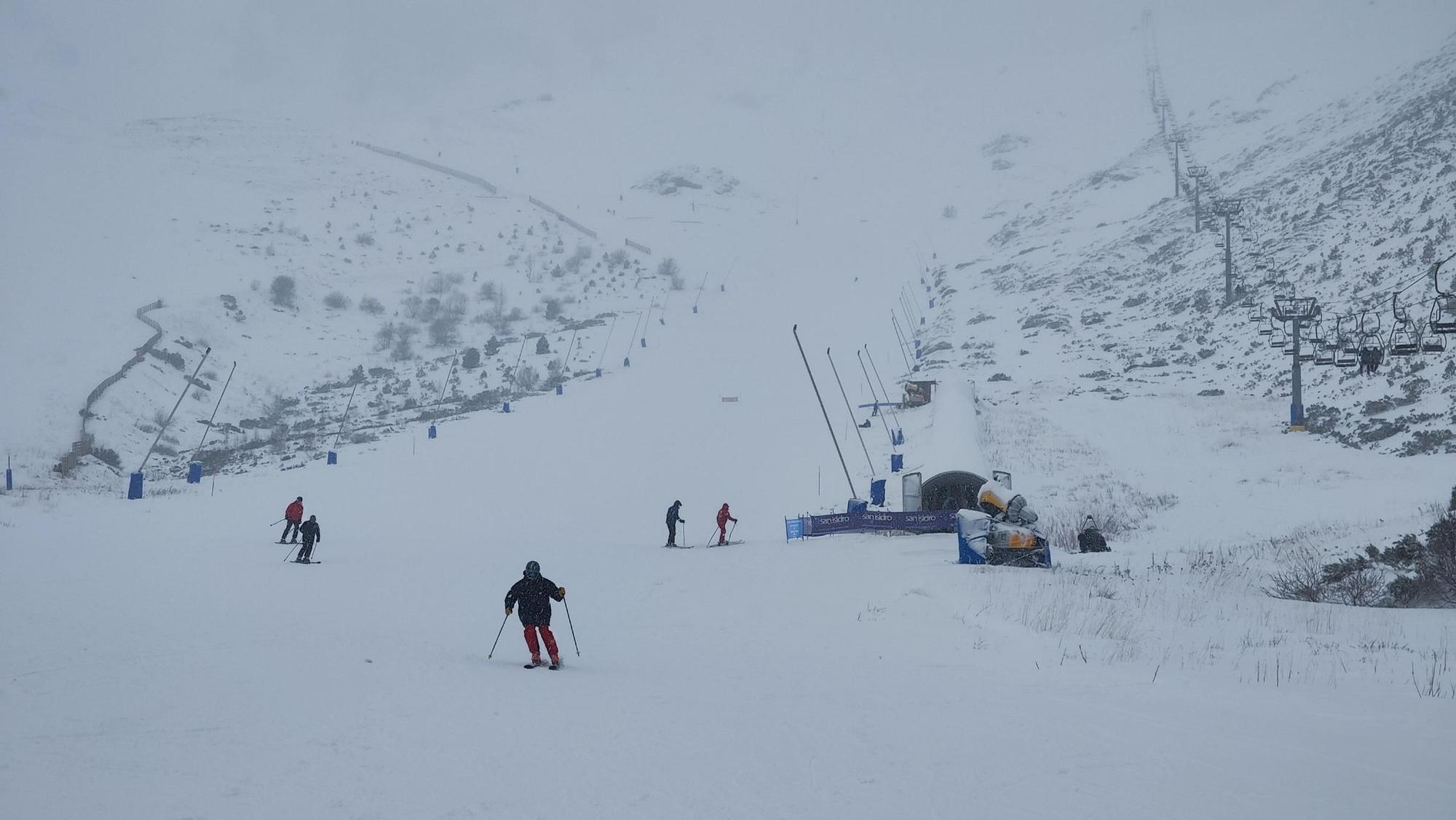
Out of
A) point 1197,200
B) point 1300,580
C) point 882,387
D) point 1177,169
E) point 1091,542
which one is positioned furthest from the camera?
point 1177,169

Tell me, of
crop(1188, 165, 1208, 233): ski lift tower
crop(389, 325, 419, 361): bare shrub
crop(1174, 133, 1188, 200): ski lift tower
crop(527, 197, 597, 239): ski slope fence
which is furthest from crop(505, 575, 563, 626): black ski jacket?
crop(527, 197, 597, 239): ski slope fence

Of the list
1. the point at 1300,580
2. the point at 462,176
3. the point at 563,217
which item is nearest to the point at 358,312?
the point at 563,217

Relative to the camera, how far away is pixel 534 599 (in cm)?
1202

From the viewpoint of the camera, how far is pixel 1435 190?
5425 cm

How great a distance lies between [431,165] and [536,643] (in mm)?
119261

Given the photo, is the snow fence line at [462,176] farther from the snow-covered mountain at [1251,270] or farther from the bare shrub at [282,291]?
the snow-covered mountain at [1251,270]

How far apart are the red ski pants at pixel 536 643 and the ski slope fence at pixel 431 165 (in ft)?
361

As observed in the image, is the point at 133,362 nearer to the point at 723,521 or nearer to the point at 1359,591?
the point at 723,521

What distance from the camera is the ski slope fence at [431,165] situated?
381 feet

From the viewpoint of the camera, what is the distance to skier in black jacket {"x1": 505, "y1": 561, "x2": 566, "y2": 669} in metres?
11.8

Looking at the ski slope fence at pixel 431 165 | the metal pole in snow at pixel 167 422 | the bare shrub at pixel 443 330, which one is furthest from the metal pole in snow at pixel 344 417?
the ski slope fence at pixel 431 165

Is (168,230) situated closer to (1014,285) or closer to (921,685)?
(1014,285)

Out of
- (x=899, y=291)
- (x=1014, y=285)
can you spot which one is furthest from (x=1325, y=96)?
(x=899, y=291)

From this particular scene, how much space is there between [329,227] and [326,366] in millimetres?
34452
